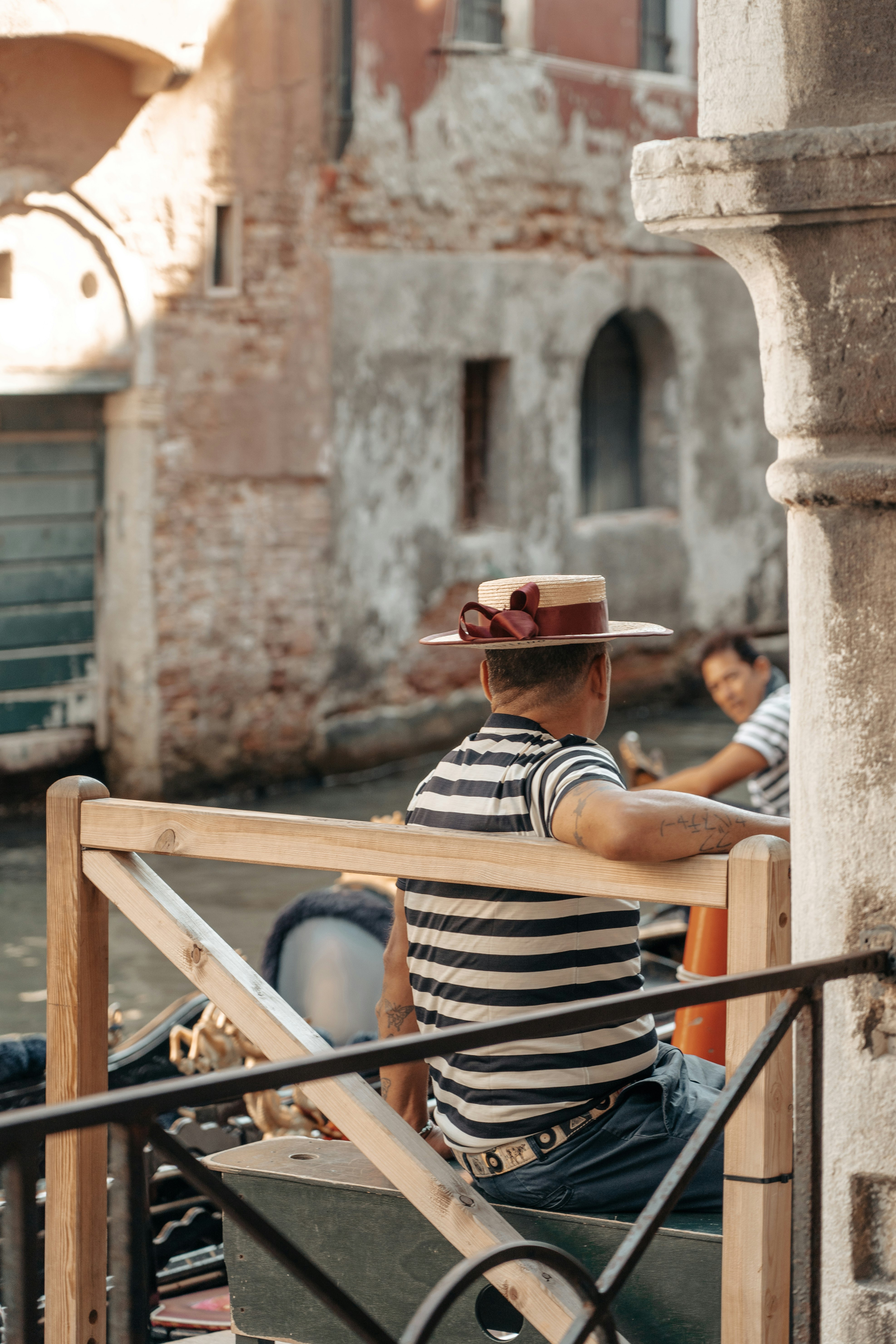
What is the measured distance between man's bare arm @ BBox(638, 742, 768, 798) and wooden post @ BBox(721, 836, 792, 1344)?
2354 mm

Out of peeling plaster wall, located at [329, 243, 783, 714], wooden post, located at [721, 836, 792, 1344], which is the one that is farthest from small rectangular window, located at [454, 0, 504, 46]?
wooden post, located at [721, 836, 792, 1344]

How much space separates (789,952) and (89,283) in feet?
22.5

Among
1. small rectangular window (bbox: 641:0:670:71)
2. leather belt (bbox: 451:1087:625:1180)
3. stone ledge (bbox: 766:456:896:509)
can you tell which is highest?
small rectangular window (bbox: 641:0:670:71)

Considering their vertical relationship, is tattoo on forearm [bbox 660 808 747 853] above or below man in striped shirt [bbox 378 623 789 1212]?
above

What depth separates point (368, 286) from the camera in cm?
944

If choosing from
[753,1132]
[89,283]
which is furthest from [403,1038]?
[89,283]

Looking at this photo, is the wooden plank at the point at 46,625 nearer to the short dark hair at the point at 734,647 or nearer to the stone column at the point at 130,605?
the stone column at the point at 130,605

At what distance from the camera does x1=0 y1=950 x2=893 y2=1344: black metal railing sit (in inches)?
54.1

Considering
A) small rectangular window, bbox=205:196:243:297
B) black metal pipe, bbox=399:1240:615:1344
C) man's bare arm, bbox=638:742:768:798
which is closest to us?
black metal pipe, bbox=399:1240:615:1344

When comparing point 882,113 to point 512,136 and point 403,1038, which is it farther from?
point 512,136

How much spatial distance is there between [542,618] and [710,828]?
1.47 ft

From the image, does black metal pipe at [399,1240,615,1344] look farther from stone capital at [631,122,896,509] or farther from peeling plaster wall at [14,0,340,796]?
peeling plaster wall at [14,0,340,796]

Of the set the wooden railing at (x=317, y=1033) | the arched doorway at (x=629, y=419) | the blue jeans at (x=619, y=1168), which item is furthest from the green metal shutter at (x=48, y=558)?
the blue jeans at (x=619, y=1168)

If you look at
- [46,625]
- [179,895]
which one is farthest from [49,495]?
[179,895]
